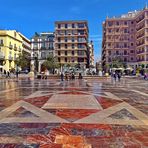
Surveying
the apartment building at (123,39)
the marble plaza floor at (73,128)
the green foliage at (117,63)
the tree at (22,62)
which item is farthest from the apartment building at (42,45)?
the marble plaza floor at (73,128)

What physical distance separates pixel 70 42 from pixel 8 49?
67.1 ft

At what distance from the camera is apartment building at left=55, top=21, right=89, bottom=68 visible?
8581cm

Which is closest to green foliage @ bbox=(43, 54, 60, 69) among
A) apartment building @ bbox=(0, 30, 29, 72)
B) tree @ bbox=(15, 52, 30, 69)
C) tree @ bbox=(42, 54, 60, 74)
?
tree @ bbox=(42, 54, 60, 74)

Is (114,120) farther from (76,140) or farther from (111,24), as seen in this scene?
(111,24)

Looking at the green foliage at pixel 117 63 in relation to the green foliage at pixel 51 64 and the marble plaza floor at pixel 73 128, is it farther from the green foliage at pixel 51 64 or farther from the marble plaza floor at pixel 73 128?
the marble plaza floor at pixel 73 128

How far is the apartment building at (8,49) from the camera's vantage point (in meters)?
73.4

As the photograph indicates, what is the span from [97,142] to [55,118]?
8.91ft

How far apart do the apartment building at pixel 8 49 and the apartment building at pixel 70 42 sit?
13252 millimetres

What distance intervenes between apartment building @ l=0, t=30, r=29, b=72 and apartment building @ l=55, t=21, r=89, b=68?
13252mm

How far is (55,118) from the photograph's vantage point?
8.16 meters

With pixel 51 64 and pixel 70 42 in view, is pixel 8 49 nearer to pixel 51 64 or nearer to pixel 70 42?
pixel 51 64

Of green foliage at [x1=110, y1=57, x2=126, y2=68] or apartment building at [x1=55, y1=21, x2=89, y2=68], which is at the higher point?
apartment building at [x1=55, y1=21, x2=89, y2=68]

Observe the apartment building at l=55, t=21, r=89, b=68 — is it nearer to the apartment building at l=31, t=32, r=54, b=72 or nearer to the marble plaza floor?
the apartment building at l=31, t=32, r=54, b=72

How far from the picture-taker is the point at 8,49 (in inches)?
2982
